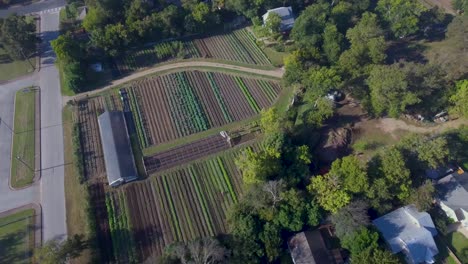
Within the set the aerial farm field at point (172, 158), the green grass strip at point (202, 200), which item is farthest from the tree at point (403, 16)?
the green grass strip at point (202, 200)

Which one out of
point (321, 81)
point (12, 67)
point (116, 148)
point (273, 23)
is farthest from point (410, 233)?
point (12, 67)

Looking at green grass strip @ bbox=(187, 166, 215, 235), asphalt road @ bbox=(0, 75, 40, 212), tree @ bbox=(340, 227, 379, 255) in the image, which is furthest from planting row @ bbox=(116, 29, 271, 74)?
tree @ bbox=(340, 227, 379, 255)

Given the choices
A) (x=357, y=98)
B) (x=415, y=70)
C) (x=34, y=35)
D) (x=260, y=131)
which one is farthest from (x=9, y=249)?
(x=415, y=70)

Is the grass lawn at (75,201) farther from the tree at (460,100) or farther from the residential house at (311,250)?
the tree at (460,100)

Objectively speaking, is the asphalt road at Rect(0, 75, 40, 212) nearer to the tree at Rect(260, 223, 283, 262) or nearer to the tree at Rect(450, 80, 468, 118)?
the tree at Rect(260, 223, 283, 262)

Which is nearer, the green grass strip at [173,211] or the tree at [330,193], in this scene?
the tree at [330,193]

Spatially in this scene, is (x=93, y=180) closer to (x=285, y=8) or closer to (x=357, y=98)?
(x=357, y=98)
